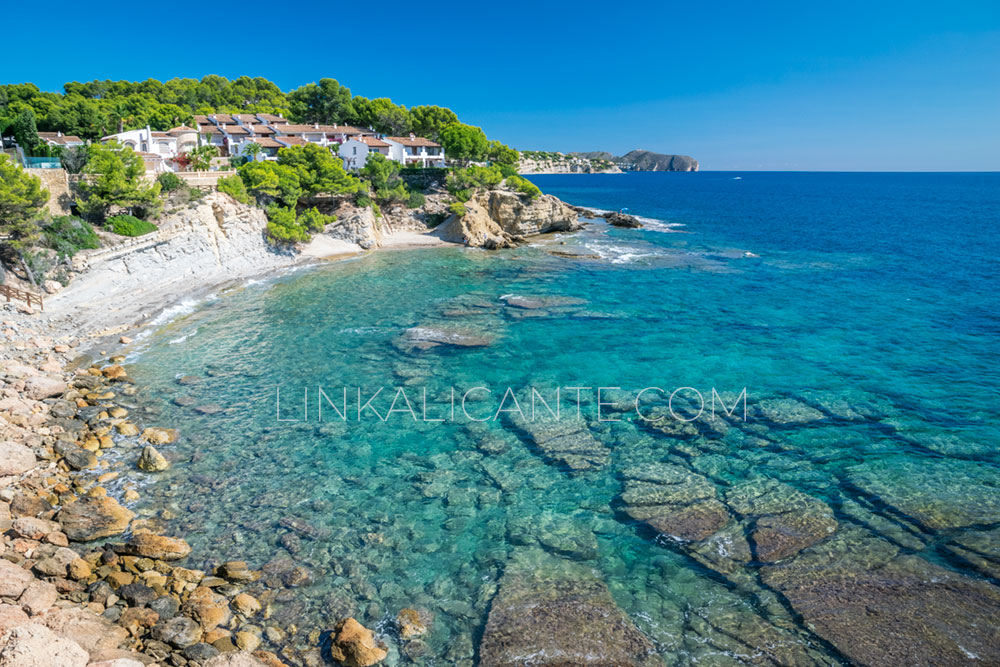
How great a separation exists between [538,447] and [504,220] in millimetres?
58398

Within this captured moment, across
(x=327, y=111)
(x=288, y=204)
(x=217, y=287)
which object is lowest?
(x=217, y=287)

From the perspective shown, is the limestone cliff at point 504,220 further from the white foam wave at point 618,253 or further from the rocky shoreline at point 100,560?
the rocky shoreline at point 100,560

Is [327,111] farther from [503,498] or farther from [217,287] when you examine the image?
[503,498]

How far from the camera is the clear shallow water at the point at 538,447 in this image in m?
15.7

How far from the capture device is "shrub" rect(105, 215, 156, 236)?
45406 millimetres

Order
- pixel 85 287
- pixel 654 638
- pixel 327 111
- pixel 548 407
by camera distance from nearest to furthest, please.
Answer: pixel 654 638 < pixel 548 407 < pixel 85 287 < pixel 327 111

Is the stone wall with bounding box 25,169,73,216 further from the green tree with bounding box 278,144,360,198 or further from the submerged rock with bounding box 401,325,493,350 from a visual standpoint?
the submerged rock with bounding box 401,325,493,350

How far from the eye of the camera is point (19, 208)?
38.3m

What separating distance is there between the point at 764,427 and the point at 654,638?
13789 mm

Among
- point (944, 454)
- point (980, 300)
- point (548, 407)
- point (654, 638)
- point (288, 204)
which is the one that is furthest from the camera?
point (288, 204)

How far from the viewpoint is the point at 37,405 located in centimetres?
2423

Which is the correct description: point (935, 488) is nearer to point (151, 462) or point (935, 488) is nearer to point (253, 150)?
point (151, 462)

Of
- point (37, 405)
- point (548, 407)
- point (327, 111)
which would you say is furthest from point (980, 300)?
point (327, 111)

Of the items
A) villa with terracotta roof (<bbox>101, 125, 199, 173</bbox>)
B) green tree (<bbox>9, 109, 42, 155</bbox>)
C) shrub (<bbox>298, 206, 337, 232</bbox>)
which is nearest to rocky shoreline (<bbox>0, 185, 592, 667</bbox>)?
shrub (<bbox>298, 206, 337, 232</bbox>)
